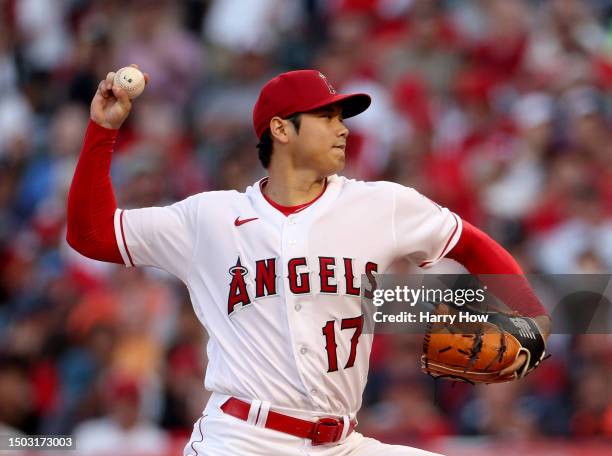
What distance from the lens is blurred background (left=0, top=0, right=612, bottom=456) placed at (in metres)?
6.22

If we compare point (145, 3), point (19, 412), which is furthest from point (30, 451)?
point (145, 3)

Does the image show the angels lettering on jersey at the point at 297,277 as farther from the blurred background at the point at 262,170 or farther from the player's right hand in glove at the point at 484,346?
the blurred background at the point at 262,170

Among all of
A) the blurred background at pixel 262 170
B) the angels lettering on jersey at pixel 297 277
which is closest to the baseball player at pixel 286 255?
the angels lettering on jersey at pixel 297 277

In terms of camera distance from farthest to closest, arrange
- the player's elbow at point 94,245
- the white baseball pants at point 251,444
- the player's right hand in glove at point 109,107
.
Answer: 1. the player's elbow at point 94,245
2. the player's right hand in glove at point 109,107
3. the white baseball pants at point 251,444

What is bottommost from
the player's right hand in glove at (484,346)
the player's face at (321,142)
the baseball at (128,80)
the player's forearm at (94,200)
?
the player's right hand in glove at (484,346)

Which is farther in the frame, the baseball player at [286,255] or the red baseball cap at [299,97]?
the red baseball cap at [299,97]

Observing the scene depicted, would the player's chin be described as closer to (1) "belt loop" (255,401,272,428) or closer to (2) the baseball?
(2) the baseball

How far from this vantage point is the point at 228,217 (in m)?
3.94

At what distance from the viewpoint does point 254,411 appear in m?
3.74

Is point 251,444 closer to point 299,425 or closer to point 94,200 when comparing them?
point 299,425

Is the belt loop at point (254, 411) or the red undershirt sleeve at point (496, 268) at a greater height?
the red undershirt sleeve at point (496, 268)

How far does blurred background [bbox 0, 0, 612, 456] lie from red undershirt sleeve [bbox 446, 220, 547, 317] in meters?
1.89

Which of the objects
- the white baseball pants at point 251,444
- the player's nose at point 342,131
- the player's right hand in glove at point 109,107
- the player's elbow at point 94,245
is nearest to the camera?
the white baseball pants at point 251,444

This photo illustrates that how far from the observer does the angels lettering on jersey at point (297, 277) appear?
3812 millimetres
